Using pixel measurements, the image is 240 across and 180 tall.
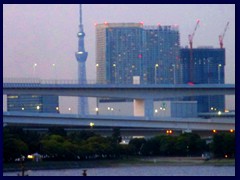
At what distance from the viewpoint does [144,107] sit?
19969 mm

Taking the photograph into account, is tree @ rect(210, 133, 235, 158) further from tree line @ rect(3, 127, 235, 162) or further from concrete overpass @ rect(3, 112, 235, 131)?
concrete overpass @ rect(3, 112, 235, 131)

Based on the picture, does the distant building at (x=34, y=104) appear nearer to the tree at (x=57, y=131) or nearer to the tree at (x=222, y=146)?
the tree at (x=57, y=131)

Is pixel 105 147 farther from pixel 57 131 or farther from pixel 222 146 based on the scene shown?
pixel 57 131

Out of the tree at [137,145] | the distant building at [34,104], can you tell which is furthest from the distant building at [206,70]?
the tree at [137,145]

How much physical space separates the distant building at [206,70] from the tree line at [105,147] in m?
13.2

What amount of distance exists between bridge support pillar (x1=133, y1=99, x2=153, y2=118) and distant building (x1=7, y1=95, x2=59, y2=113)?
2.94 m

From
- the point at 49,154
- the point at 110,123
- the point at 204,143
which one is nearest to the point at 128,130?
the point at 110,123

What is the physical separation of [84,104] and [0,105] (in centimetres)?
2360

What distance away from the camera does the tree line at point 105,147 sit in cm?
1249

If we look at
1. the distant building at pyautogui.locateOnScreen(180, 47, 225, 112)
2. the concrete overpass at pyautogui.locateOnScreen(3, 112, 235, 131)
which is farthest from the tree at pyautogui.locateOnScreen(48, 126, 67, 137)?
the distant building at pyautogui.locateOnScreen(180, 47, 225, 112)

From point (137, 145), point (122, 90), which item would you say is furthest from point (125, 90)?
point (137, 145)

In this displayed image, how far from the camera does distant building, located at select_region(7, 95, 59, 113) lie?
76.7 feet
